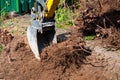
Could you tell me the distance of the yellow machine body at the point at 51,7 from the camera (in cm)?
564

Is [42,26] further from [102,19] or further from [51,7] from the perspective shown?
[102,19]

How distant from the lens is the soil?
572cm

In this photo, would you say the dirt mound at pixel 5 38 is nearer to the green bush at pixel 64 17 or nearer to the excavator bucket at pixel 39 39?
the excavator bucket at pixel 39 39

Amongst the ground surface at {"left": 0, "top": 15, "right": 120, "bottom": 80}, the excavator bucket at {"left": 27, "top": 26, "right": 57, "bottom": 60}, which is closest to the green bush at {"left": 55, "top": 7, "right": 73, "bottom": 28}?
the ground surface at {"left": 0, "top": 15, "right": 120, "bottom": 80}

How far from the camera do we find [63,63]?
585 cm

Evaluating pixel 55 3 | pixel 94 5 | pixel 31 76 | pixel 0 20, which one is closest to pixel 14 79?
pixel 31 76

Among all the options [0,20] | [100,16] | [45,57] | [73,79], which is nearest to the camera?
[73,79]

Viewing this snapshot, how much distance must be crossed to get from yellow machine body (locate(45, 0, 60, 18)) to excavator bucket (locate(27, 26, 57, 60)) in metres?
0.41

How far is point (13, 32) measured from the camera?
302 inches

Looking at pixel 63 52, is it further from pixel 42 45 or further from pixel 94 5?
pixel 94 5

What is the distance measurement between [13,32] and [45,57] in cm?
191

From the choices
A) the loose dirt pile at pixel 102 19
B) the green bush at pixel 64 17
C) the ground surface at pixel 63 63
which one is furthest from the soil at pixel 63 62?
the green bush at pixel 64 17

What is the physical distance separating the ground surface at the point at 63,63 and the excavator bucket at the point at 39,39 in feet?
0.49

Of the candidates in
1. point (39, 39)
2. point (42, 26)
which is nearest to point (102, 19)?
point (39, 39)
